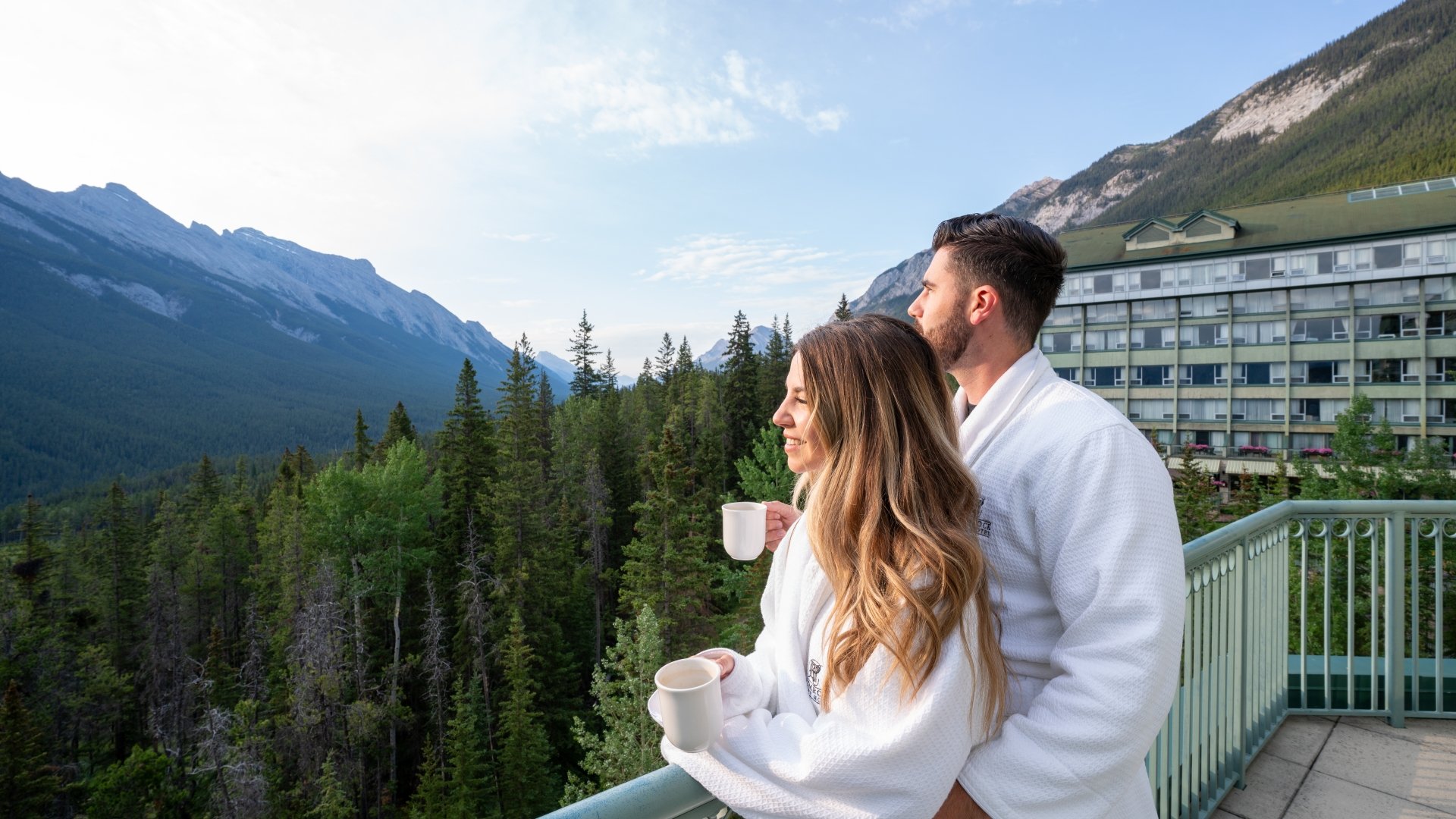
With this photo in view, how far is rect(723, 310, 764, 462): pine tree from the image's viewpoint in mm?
47812

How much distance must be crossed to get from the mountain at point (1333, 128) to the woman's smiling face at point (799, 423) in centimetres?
5773

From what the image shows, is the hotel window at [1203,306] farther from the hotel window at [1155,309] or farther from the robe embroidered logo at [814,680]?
the robe embroidered logo at [814,680]

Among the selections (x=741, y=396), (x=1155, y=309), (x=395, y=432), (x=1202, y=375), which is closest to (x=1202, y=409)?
(x=1202, y=375)

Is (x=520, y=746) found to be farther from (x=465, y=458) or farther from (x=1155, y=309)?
(x=1155, y=309)

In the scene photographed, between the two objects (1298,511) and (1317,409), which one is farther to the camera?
(1317,409)

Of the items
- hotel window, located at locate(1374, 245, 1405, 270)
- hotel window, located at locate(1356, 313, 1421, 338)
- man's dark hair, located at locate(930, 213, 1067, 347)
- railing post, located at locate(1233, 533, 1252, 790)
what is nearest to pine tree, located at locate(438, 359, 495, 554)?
railing post, located at locate(1233, 533, 1252, 790)

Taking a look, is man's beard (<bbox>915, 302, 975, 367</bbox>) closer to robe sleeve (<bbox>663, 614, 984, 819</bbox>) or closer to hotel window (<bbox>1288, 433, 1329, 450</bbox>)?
robe sleeve (<bbox>663, 614, 984, 819</bbox>)

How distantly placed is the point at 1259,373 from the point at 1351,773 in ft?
177

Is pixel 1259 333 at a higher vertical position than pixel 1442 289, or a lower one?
lower

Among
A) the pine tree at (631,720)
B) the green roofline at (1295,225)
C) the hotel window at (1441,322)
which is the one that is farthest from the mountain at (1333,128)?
the pine tree at (631,720)

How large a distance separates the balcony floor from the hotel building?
129 feet

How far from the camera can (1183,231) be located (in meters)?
49.2

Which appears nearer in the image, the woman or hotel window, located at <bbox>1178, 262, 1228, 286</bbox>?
the woman

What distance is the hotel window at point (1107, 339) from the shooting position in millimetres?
51281
